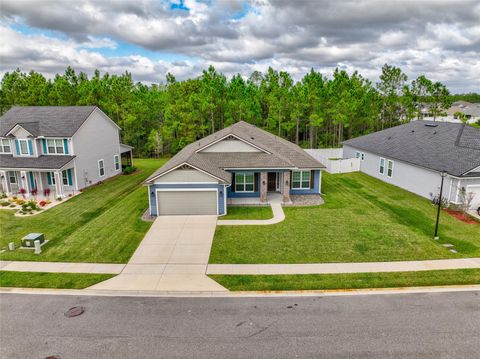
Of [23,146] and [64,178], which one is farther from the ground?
[23,146]

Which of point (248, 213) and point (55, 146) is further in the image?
point (55, 146)

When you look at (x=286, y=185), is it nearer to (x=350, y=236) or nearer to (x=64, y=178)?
(x=350, y=236)

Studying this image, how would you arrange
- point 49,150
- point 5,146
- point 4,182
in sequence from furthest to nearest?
point 5,146
point 49,150
point 4,182

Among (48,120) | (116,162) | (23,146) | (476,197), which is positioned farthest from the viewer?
(116,162)

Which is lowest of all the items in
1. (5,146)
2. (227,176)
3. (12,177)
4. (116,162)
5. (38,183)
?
(38,183)

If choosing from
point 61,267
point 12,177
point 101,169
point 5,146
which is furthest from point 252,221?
point 5,146

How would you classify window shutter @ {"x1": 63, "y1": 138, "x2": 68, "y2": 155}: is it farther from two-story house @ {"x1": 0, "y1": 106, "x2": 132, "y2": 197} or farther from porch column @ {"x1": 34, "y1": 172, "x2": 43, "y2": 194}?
porch column @ {"x1": 34, "y1": 172, "x2": 43, "y2": 194}

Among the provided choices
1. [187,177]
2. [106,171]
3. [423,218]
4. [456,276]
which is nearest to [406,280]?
[456,276]

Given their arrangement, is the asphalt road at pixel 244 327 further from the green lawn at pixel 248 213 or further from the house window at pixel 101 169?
the house window at pixel 101 169
